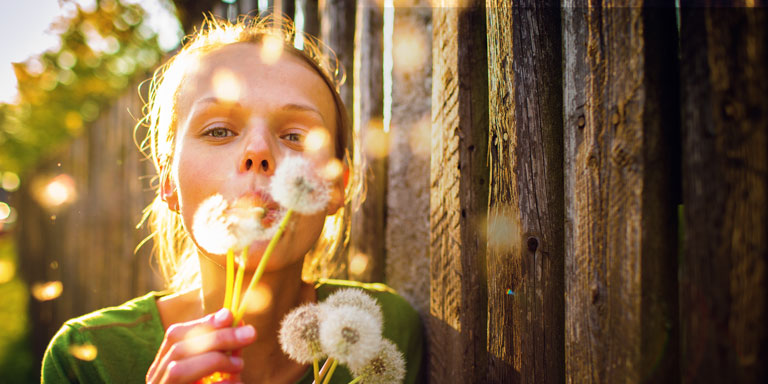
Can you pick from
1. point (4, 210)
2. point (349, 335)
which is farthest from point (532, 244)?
point (4, 210)

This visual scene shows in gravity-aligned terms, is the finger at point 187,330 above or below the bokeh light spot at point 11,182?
below

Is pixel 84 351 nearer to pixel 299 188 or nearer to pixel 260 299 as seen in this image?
pixel 260 299

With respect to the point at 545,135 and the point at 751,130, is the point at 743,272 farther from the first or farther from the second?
the point at 545,135

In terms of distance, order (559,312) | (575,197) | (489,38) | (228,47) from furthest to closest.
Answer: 1. (228,47)
2. (489,38)
3. (559,312)
4. (575,197)

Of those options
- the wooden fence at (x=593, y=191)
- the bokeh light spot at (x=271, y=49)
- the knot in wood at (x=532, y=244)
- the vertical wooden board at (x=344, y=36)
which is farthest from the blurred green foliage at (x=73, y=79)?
the knot in wood at (x=532, y=244)

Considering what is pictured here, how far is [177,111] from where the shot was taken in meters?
1.32

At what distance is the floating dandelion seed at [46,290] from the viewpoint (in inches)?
159

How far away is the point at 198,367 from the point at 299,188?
423 millimetres

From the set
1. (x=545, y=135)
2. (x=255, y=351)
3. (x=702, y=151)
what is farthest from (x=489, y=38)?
(x=255, y=351)

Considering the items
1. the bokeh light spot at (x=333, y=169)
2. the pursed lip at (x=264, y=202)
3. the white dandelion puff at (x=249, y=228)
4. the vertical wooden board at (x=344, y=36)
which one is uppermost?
the vertical wooden board at (x=344, y=36)

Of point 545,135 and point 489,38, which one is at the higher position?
point 489,38

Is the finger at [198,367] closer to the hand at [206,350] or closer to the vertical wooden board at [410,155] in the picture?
the hand at [206,350]

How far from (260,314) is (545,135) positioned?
3.85ft

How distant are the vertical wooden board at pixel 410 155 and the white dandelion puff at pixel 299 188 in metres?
1.08
